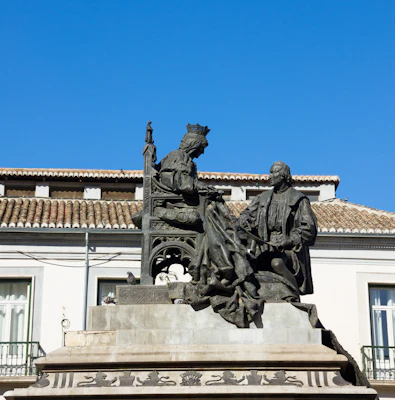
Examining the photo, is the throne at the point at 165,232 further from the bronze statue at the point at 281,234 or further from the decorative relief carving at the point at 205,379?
the decorative relief carving at the point at 205,379

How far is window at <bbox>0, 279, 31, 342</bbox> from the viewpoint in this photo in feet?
80.3

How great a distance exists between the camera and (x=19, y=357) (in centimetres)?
2398

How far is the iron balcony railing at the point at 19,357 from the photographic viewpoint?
77.3 feet

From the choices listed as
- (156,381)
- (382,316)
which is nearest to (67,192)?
(382,316)

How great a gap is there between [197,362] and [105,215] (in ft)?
48.4

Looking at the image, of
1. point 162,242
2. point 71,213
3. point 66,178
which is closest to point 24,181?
point 66,178

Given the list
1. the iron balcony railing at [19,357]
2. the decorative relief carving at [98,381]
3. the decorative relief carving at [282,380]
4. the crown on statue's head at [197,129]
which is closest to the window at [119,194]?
the iron balcony railing at [19,357]

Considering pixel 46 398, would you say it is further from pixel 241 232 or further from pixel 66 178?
pixel 66 178

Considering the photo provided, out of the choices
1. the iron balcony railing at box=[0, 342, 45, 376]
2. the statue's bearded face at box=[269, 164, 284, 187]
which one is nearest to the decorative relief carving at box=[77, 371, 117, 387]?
the statue's bearded face at box=[269, 164, 284, 187]

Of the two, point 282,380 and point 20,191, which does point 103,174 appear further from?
point 282,380

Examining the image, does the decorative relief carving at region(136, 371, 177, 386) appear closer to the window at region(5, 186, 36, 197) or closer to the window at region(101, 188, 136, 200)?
the window at region(101, 188, 136, 200)

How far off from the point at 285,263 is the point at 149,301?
171 cm

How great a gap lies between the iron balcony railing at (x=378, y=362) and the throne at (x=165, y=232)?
12634 millimetres

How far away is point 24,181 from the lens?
97.6ft
